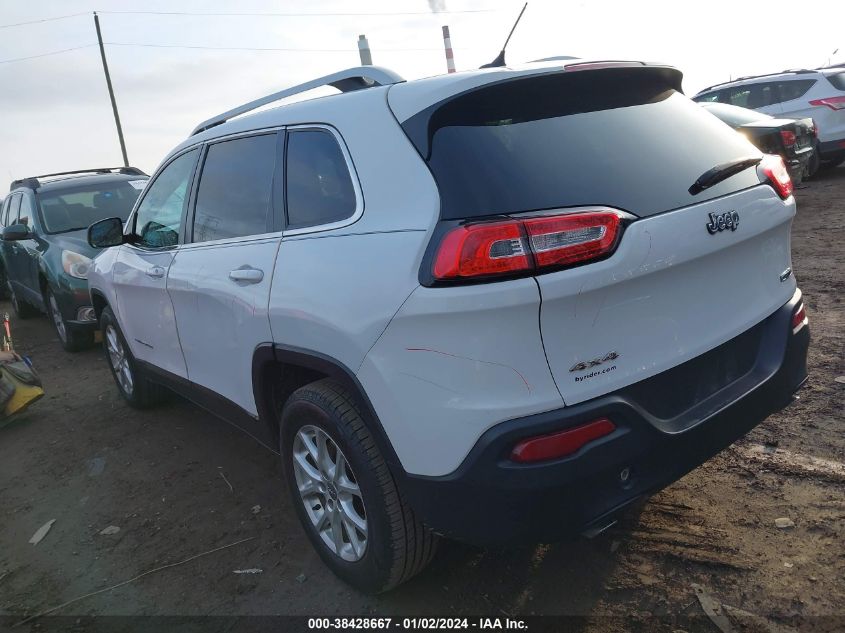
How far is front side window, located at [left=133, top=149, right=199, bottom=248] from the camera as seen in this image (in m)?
3.80

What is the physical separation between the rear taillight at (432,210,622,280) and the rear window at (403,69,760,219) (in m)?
0.08

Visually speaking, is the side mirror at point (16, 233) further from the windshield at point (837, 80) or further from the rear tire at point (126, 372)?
the windshield at point (837, 80)

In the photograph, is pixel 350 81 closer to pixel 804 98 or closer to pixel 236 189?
pixel 236 189

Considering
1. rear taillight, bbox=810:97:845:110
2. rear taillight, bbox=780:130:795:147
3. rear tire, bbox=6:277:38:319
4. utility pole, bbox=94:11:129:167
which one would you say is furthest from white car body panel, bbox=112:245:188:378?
utility pole, bbox=94:11:129:167

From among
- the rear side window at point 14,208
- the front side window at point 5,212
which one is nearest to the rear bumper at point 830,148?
the rear side window at point 14,208

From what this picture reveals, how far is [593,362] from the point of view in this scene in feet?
6.70

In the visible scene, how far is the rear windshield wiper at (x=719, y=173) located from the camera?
7.53ft

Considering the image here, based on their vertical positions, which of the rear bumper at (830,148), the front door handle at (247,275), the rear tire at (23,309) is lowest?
the rear tire at (23,309)

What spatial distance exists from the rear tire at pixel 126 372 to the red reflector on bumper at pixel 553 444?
3.52m

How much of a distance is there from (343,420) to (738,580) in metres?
1.51

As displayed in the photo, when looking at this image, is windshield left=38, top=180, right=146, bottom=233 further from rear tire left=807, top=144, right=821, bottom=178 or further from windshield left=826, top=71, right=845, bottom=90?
windshield left=826, top=71, right=845, bottom=90

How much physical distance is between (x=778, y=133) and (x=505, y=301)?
8885mm

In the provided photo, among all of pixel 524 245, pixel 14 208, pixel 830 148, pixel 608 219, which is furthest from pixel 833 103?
pixel 14 208

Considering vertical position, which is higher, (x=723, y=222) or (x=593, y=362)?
(x=723, y=222)
